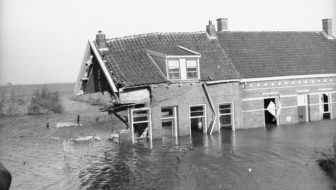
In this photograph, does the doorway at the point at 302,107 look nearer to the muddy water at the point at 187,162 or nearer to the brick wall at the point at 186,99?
the muddy water at the point at 187,162

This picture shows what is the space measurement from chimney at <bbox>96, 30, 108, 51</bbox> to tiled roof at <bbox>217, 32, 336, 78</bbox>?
30.8 ft

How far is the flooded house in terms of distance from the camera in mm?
24750

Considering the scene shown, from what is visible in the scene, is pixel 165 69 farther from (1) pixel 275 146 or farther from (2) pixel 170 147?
(1) pixel 275 146

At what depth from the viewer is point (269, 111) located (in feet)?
96.9

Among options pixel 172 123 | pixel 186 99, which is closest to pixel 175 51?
pixel 186 99

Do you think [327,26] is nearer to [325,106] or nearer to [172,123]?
[325,106]

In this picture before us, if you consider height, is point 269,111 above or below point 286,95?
below

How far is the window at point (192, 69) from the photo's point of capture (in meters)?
25.6

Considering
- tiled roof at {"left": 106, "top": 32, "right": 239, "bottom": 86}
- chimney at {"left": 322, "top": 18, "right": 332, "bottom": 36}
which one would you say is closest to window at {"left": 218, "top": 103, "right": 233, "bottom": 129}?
tiled roof at {"left": 106, "top": 32, "right": 239, "bottom": 86}

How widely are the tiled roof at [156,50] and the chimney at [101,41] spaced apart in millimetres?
478

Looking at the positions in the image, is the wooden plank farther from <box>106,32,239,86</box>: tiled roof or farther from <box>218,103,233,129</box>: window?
<box>218,103,233,129</box>: window

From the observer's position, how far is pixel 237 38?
31.0m

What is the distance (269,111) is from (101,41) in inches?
544

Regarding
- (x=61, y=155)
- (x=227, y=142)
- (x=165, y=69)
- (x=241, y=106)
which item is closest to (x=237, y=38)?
(x=241, y=106)
